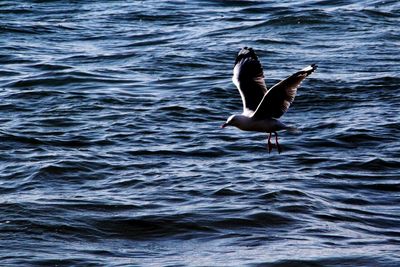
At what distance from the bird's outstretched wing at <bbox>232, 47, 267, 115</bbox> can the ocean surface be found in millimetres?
1189

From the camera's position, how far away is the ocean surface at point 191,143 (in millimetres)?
10586

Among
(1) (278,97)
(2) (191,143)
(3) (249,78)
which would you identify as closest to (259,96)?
(3) (249,78)

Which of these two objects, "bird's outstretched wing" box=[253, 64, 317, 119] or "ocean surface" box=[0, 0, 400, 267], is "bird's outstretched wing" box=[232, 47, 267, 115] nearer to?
"bird's outstretched wing" box=[253, 64, 317, 119]

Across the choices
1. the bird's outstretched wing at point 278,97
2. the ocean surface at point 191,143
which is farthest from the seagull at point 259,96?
the ocean surface at point 191,143

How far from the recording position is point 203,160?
13.5 meters

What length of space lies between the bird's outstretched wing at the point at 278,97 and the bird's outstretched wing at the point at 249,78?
55 cm

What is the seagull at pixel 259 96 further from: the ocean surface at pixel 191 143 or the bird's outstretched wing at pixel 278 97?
the ocean surface at pixel 191 143

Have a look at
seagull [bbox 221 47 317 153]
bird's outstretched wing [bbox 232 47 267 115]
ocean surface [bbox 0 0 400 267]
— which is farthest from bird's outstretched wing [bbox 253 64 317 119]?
ocean surface [bbox 0 0 400 267]

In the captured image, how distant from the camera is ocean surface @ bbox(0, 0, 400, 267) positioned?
10.6m

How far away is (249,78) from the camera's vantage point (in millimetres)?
11570

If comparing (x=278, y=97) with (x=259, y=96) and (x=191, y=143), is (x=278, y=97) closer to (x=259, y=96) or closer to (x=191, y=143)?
(x=259, y=96)

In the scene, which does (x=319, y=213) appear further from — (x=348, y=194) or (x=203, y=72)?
(x=203, y=72)

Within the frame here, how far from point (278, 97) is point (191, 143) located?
3.80 meters

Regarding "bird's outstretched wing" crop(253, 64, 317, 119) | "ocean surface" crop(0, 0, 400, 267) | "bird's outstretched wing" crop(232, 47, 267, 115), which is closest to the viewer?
"bird's outstretched wing" crop(253, 64, 317, 119)
